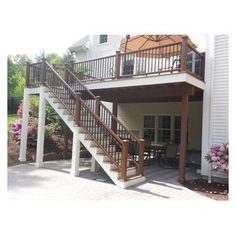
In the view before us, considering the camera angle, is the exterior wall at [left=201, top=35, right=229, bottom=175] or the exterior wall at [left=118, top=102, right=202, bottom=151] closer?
the exterior wall at [left=201, top=35, right=229, bottom=175]

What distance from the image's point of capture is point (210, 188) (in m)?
6.97

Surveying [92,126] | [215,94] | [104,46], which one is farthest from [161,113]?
[104,46]

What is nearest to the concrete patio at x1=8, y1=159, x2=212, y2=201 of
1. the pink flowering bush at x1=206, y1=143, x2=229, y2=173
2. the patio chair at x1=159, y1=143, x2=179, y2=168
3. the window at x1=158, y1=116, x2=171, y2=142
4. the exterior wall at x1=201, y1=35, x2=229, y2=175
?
the patio chair at x1=159, y1=143, x2=179, y2=168

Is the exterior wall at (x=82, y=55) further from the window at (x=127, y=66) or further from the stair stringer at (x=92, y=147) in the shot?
the stair stringer at (x=92, y=147)

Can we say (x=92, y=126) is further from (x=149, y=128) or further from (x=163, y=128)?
(x=149, y=128)

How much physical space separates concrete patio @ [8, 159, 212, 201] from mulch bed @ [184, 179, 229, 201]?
10.3 inches

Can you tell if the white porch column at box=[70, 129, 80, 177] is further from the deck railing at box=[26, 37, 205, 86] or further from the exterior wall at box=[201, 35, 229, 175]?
the exterior wall at box=[201, 35, 229, 175]

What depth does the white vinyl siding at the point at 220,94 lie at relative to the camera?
7738mm

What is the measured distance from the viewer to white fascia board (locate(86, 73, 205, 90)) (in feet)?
22.9

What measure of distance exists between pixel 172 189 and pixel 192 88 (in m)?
2.75

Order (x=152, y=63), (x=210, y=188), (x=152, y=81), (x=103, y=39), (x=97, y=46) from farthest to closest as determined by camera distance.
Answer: (x=97, y=46) < (x=103, y=39) < (x=152, y=63) < (x=152, y=81) < (x=210, y=188)

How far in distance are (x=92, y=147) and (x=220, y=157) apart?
3.45 meters

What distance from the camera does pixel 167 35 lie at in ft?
26.2

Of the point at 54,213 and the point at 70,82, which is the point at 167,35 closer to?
the point at 70,82
